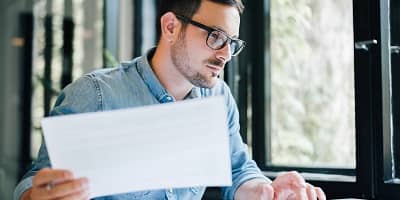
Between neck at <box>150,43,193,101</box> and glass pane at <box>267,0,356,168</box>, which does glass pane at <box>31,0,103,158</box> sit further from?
neck at <box>150,43,193,101</box>

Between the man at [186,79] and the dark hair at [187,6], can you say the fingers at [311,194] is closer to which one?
the man at [186,79]

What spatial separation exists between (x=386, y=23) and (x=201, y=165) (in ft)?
2.93

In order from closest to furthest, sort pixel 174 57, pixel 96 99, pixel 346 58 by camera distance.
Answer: pixel 96 99, pixel 174 57, pixel 346 58

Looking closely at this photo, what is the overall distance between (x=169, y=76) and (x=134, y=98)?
0.40 feet

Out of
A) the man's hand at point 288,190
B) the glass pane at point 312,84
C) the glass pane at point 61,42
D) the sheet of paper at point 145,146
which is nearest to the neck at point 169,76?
the man's hand at point 288,190

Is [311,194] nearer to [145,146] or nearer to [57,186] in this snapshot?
[145,146]

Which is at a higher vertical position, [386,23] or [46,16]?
[46,16]

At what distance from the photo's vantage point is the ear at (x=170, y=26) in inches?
52.9

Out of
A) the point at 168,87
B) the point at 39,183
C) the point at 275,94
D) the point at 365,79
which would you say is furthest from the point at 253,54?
the point at 39,183

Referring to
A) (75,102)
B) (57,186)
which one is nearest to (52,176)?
(57,186)

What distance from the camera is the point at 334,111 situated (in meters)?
1.87

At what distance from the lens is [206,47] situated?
4.20 ft

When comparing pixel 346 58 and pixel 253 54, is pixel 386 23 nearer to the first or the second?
pixel 346 58

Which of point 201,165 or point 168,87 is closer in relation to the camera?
point 201,165
